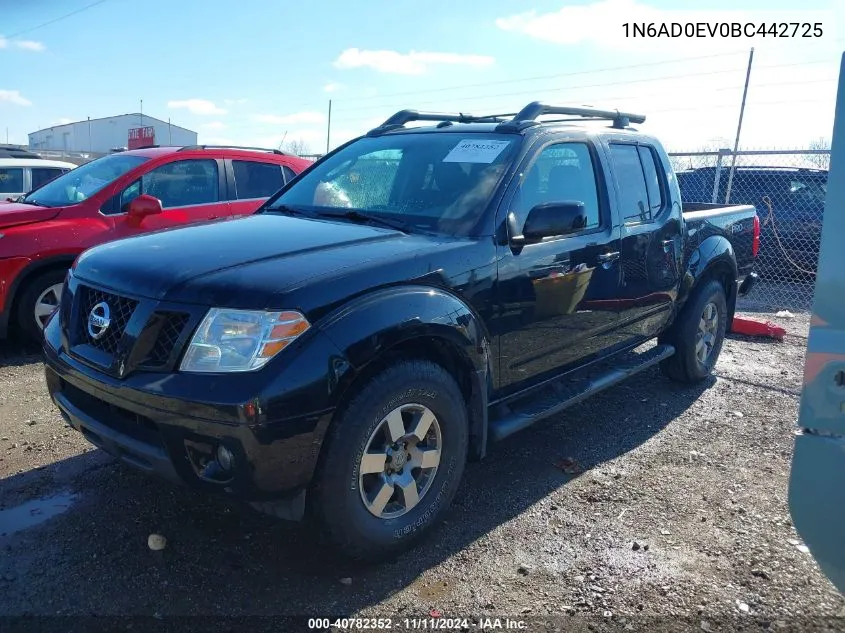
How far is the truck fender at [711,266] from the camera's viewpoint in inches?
198

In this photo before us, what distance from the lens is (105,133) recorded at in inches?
1939

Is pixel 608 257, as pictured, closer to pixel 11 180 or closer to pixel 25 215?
pixel 25 215

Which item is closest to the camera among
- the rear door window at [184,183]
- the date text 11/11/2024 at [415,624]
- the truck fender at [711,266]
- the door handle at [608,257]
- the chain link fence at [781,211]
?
the date text 11/11/2024 at [415,624]

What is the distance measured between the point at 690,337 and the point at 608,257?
1.62 meters

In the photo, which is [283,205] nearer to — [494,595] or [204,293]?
[204,293]

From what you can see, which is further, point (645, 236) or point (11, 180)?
point (11, 180)

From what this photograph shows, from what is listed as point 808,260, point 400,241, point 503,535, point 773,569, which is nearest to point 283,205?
point 400,241

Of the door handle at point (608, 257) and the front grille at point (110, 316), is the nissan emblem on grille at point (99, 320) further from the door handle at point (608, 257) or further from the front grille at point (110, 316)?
the door handle at point (608, 257)

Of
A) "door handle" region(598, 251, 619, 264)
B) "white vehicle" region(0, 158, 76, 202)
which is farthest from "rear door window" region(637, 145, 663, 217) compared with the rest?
"white vehicle" region(0, 158, 76, 202)

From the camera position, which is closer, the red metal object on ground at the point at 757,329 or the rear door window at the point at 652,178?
the rear door window at the point at 652,178

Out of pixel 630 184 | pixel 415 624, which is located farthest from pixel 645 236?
pixel 415 624

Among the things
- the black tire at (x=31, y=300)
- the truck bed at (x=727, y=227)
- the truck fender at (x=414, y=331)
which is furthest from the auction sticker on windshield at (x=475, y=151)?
the black tire at (x=31, y=300)

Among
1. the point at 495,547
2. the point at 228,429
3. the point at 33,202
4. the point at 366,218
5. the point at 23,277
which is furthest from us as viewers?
the point at 33,202

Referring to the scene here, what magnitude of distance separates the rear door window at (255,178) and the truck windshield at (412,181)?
2.60 m
